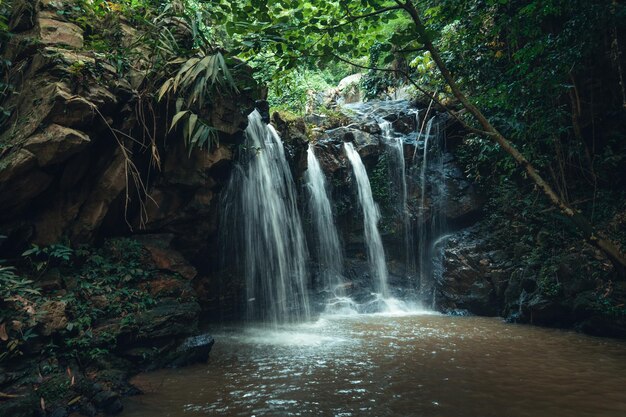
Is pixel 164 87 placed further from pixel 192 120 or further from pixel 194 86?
pixel 192 120

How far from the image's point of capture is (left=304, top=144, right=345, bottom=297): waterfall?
39.3 ft

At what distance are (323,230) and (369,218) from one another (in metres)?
1.99

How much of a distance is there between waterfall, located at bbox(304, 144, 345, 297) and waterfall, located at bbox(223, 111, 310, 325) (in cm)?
191

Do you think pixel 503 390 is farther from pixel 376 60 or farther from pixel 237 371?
pixel 376 60

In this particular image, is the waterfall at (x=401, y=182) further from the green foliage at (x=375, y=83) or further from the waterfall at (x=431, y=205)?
the green foliage at (x=375, y=83)

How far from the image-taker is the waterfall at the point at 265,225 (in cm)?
902

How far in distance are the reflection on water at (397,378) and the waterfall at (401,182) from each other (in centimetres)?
554

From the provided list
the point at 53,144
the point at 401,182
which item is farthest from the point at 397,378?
the point at 401,182

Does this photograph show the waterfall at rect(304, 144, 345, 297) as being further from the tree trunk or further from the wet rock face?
the tree trunk

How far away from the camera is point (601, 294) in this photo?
7457 millimetres

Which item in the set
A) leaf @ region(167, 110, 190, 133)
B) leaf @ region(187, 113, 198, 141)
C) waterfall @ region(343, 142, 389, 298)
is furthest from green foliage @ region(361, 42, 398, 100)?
leaf @ region(167, 110, 190, 133)

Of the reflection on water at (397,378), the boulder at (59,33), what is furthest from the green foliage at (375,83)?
the boulder at (59,33)

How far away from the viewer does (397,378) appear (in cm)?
462

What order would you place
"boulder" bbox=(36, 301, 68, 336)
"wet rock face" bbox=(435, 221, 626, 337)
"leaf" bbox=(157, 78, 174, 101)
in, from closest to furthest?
"boulder" bbox=(36, 301, 68, 336)
"leaf" bbox=(157, 78, 174, 101)
"wet rock face" bbox=(435, 221, 626, 337)
